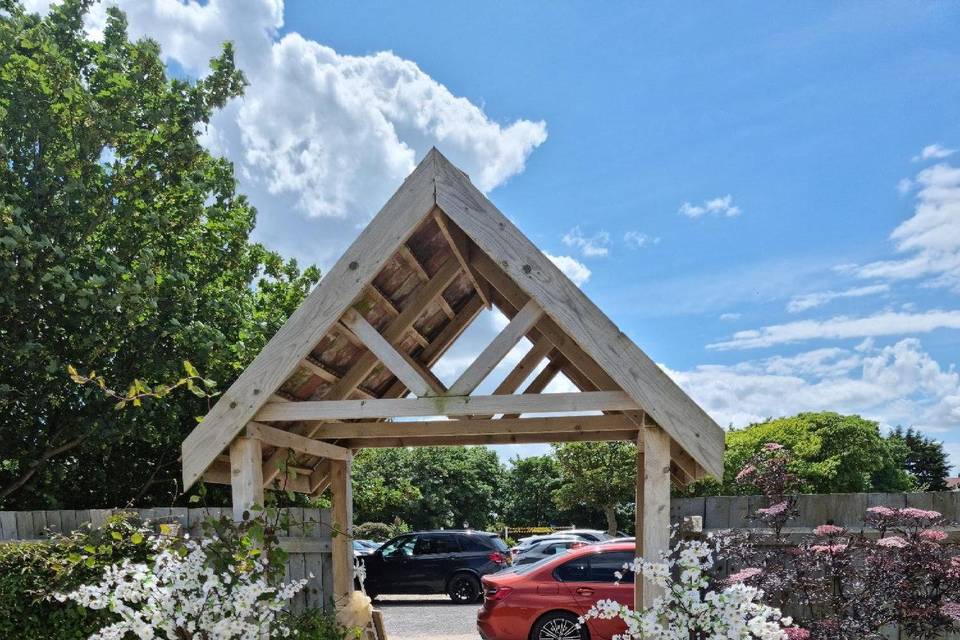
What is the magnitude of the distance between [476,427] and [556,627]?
357 centimetres

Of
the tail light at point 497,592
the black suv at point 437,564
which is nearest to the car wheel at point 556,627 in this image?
the tail light at point 497,592

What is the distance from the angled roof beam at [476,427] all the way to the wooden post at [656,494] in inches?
61.4

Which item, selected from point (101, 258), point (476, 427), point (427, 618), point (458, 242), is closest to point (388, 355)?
point (458, 242)

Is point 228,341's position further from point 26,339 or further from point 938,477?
point 938,477

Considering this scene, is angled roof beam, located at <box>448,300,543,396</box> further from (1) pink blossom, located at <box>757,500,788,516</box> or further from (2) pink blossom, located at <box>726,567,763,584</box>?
(1) pink blossom, located at <box>757,500,788,516</box>

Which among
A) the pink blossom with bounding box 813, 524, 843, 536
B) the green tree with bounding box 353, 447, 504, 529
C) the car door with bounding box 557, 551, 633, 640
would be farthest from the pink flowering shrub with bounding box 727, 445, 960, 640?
the green tree with bounding box 353, 447, 504, 529

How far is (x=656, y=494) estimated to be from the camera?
4.65 m

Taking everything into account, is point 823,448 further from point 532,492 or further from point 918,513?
point 918,513

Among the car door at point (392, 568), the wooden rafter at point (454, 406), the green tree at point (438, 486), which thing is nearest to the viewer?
the wooden rafter at point (454, 406)

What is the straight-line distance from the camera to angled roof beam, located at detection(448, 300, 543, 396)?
4836 mm

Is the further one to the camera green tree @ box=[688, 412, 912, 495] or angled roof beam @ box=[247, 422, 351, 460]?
green tree @ box=[688, 412, 912, 495]

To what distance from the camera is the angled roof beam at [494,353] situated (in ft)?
15.9

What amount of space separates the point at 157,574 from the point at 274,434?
4.27ft

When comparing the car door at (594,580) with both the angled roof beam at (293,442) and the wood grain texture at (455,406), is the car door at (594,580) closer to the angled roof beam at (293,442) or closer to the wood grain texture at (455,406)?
the angled roof beam at (293,442)
